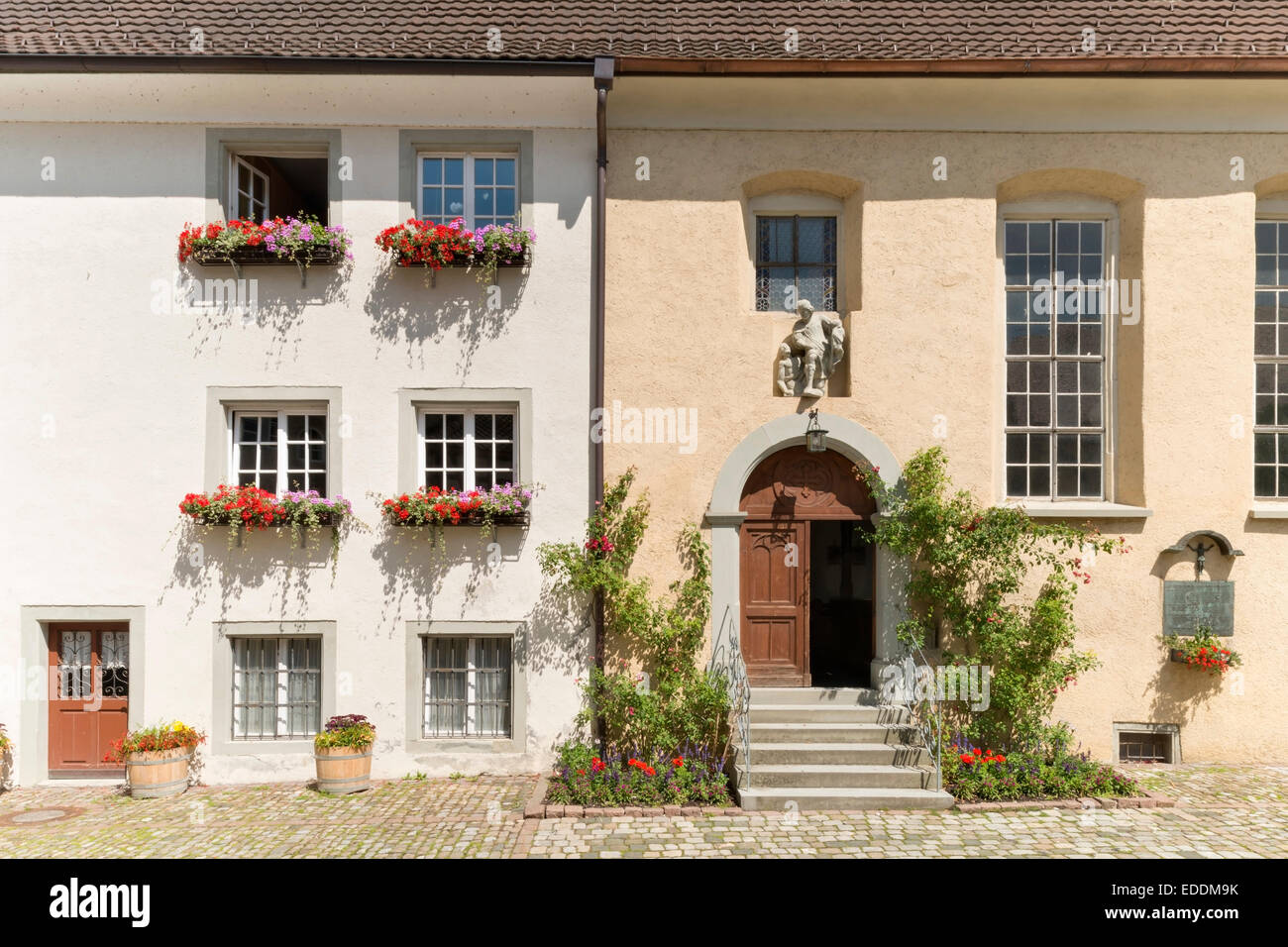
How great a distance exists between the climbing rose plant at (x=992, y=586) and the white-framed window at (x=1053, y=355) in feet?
2.44

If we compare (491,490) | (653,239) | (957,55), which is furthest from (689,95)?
(491,490)

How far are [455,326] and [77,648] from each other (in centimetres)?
503

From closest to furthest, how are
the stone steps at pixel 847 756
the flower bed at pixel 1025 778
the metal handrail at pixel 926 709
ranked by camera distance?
the flower bed at pixel 1025 778
the metal handrail at pixel 926 709
the stone steps at pixel 847 756

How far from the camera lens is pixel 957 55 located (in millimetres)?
7871

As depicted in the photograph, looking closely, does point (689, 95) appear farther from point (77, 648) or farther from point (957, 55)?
point (77, 648)

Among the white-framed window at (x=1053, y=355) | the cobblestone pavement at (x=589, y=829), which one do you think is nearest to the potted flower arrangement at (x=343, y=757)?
the cobblestone pavement at (x=589, y=829)

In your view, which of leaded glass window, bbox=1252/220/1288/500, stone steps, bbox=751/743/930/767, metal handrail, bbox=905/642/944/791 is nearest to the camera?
metal handrail, bbox=905/642/944/791

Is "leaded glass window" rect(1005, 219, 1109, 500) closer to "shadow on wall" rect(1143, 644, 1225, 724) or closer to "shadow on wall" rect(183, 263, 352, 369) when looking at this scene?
"shadow on wall" rect(1143, 644, 1225, 724)

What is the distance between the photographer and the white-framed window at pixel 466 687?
26.9 ft

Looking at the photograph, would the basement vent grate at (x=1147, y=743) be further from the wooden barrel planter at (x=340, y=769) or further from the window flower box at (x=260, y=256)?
the window flower box at (x=260, y=256)

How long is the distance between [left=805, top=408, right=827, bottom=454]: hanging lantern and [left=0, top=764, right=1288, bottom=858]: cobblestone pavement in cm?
335

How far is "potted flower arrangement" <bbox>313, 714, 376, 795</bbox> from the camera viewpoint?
24.7 feet

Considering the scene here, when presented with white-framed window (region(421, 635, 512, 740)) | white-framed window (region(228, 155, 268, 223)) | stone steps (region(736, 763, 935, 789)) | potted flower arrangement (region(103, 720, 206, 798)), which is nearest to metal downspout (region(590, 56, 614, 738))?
white-framed window (region(421, 635, 512, 740))

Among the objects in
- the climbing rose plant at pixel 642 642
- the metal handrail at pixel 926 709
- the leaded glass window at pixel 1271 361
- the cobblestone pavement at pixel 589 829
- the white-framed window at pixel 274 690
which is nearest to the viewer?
the cobblestone pavement at pixel 589 829
